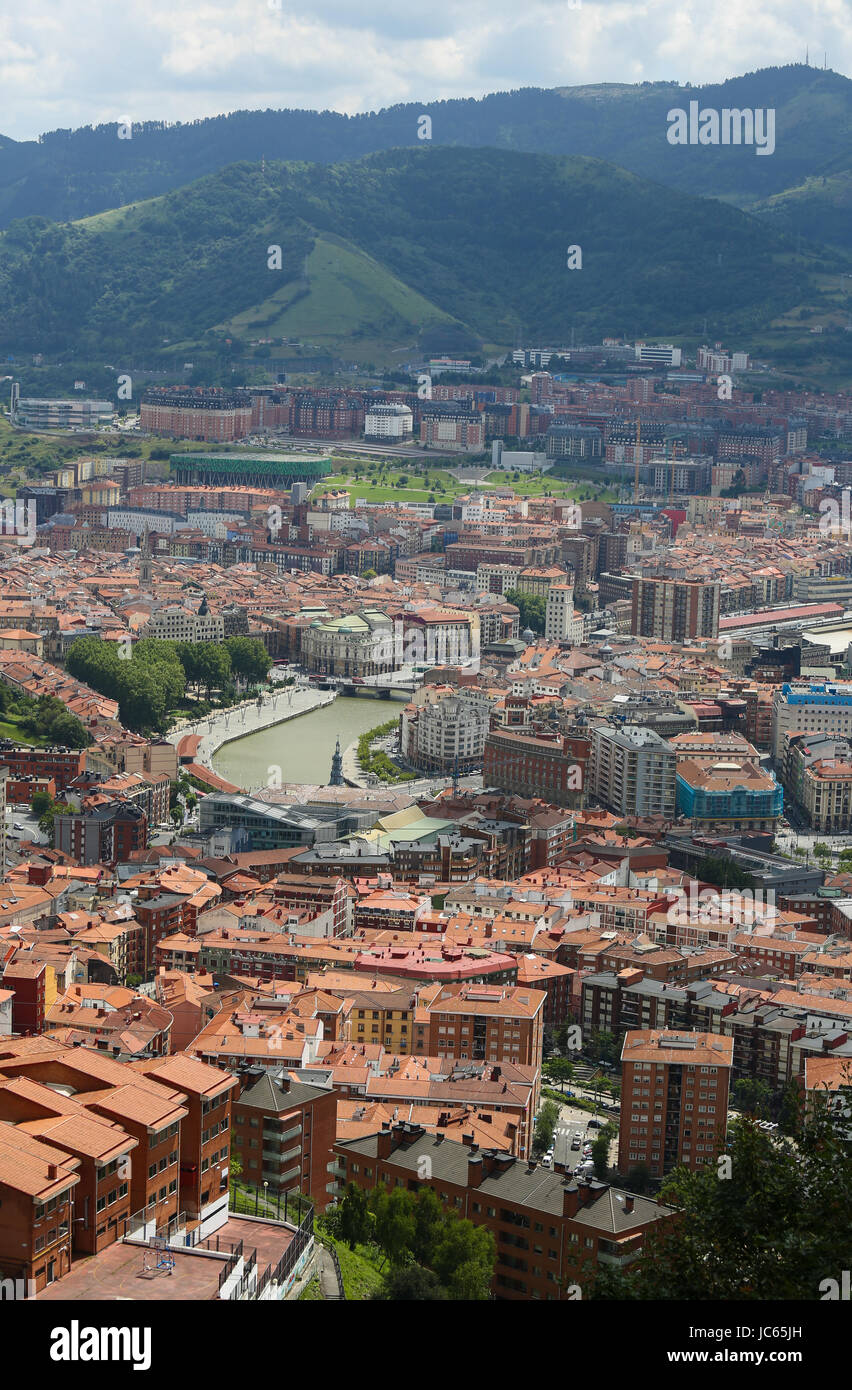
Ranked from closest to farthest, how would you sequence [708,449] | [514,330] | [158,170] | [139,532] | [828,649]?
1. [828,649]
2. [139,532]
3. [708,449]
4. [514,330]
5. [158,170]

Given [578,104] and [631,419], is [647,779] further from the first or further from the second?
[578,104]

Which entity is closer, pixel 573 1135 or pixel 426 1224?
pixel 426 1224

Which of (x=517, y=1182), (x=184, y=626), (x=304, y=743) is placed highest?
(x=517, y=1182)

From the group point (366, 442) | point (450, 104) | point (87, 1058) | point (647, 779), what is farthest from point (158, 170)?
point (87, 1058)

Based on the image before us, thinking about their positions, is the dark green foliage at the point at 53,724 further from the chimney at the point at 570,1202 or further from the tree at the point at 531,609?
the chimney at the point at 570,1202

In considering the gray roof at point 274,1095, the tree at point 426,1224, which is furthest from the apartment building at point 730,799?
the tree at point 426,1224

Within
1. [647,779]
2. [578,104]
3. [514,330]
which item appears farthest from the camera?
[578,104]

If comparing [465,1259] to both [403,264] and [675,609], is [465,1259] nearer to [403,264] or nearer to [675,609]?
[675,609]

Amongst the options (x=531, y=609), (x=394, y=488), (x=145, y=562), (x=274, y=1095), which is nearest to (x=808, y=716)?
(x=531, y=609)
